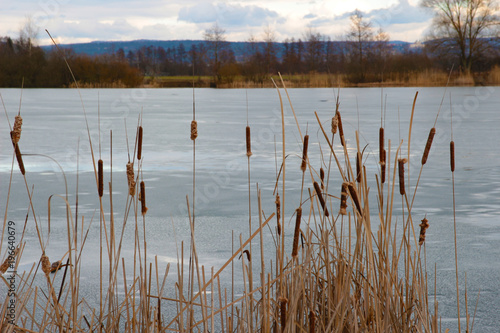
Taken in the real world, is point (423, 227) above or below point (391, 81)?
below

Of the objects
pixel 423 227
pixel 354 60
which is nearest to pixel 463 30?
pixel 354 60

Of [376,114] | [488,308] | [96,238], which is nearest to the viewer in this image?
[488,308]

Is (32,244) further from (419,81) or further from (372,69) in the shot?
(372,69)

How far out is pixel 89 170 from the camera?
557 cm

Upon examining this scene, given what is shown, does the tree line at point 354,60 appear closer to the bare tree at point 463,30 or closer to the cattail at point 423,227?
the bare tree at point 463,30

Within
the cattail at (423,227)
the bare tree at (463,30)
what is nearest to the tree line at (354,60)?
the bare tree at (463,30)

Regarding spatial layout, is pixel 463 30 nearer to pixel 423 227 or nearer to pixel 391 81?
pixel 391 81

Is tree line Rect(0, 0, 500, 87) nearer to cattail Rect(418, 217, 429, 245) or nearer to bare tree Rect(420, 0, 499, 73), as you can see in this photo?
bare tree Rect(420, 0, 499, 73)

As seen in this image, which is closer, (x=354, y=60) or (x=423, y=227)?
(x=423, y=227)

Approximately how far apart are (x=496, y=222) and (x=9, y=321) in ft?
9.91

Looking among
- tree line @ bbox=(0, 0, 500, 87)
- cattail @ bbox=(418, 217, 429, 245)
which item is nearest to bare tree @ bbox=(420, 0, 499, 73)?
tree line @ bbox=(0, 0, 500, 87)

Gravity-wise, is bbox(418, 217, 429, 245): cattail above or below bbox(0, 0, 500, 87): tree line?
below

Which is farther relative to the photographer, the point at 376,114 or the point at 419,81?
the point at 419,81

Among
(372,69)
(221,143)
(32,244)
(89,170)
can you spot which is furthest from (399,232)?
(372,69)
